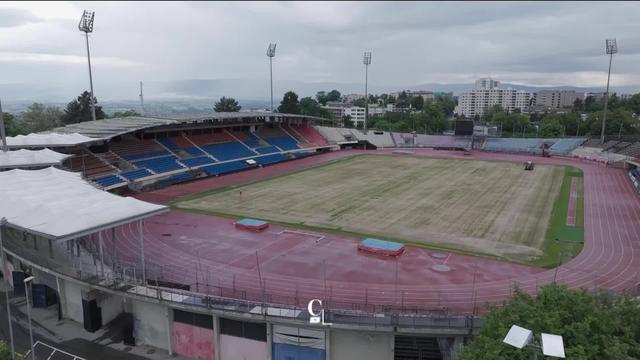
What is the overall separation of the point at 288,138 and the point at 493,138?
4518cm

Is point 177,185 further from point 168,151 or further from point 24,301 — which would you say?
point 24,301

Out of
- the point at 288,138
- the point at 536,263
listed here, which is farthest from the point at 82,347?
the point at 288,138

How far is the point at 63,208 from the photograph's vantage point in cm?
2402

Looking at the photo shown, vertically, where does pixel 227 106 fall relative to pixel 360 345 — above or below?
above

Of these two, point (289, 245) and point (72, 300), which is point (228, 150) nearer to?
point (289, 245)

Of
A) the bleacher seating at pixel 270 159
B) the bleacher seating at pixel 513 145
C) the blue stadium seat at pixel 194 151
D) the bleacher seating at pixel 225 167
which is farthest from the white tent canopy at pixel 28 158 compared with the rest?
the bleacher seating at pixel 513 145

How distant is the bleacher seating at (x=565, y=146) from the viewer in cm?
8600

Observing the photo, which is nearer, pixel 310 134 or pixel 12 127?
pixel 12 127

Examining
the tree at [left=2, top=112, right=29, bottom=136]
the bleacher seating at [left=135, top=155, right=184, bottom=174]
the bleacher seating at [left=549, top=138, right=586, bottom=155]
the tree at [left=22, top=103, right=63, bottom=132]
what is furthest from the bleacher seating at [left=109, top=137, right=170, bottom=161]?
the bleacher seating at [left=549, top=138, right=586, bottom=155]

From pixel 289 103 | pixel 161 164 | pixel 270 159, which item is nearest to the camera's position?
pixel 161 164

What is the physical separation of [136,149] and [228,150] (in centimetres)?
1548

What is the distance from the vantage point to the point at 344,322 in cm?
1939

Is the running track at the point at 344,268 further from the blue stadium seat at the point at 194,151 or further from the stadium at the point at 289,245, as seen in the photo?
the blue stadium seat at the point at 194,151

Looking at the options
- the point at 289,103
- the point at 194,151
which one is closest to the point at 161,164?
the point at 194,151
